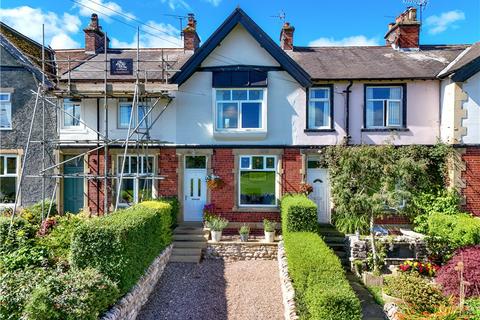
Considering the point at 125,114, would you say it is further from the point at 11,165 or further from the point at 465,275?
the point at 465,275

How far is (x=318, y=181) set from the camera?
14.0 meters

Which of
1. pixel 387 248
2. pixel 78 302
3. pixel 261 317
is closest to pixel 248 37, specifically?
pixel 387 248

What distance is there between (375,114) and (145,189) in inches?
407

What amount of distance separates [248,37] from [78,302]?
11428 millimetres

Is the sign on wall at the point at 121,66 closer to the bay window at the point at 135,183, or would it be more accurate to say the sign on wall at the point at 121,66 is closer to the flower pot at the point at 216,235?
the bay window at the point at 135,183

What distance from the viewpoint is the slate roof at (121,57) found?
14.2m

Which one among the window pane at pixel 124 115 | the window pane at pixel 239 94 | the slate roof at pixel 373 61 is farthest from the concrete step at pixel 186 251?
the slate roof at pixel 373 61

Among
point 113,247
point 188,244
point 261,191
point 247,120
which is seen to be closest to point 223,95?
point 247,120

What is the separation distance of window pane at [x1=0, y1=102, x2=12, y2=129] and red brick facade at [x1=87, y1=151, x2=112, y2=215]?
4.02 meters

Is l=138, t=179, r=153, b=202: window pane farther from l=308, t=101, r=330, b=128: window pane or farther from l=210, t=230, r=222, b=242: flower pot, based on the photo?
l=308, t=101, r=330, b=128: window pane

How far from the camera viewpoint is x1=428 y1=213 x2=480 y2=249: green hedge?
33.6 ft

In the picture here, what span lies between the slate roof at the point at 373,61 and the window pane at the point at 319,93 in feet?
1.75

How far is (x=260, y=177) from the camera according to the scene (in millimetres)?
13844


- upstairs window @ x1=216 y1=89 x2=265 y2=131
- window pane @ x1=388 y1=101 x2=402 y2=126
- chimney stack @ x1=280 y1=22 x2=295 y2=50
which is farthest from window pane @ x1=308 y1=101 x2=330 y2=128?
chimney stack @ x1=280 y1=22 x2=295 y2=50
